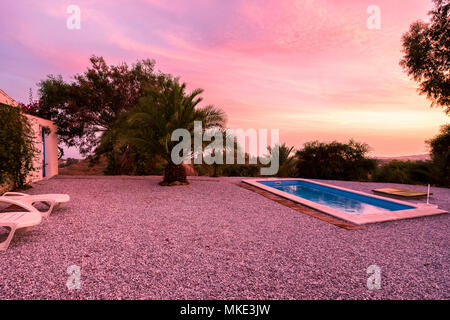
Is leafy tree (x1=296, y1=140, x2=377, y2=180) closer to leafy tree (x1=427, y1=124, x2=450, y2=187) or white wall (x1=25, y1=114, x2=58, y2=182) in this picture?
leafy tree (x1=427, y1=124, x2=450, y2=187)

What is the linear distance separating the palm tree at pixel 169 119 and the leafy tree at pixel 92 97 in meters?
4.26

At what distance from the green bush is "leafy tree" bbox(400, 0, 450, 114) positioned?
1786cm

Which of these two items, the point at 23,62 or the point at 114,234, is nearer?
the point at 114,234

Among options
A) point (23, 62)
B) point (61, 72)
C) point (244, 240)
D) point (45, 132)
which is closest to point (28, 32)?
point (23, 62)

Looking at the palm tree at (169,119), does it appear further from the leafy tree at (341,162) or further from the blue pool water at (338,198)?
the leafy tree at (341,162)

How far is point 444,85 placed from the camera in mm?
11953

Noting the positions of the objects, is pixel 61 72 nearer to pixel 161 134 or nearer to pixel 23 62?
pixel 23 62

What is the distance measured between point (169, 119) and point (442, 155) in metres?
12.9

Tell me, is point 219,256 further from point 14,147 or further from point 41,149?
point 41,149

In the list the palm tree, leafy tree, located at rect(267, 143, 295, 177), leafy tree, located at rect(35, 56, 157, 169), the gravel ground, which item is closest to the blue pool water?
the gravel ground

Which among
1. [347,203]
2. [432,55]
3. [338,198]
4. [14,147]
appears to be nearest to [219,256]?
[347,203]

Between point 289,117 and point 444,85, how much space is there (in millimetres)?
7948

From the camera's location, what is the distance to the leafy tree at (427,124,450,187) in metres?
10.7

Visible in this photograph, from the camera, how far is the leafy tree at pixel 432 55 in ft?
37.9
